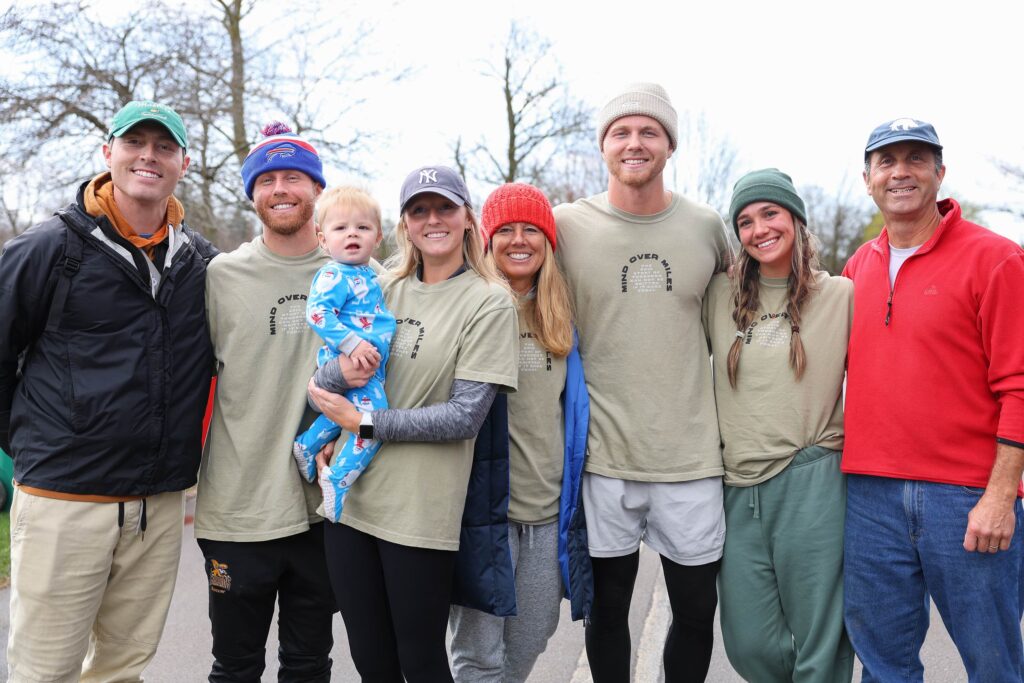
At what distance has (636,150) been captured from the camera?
3250 mm

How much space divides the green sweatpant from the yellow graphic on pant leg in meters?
2.04

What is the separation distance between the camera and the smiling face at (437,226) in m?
2.81

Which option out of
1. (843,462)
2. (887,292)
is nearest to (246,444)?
(843,462)

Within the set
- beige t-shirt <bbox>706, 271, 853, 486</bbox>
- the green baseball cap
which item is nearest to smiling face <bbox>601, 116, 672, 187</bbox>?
beige t-shirt <bbox>706, 271, 853, 486</bbox>

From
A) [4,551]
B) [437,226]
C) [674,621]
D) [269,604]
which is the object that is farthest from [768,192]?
[4,551]

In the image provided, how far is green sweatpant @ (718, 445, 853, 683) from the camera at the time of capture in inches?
118

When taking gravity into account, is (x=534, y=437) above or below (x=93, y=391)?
below

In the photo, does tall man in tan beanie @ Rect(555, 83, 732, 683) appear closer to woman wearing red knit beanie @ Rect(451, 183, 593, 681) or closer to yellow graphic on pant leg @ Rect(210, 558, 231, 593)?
woman wearing red knit beanie @ Rect(451, 183, 593, 681)

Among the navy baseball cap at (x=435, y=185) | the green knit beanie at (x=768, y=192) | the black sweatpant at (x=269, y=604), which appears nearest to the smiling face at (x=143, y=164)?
the navy baseball cap at (x=435, y=185)

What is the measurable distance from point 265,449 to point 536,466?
3.57 ft

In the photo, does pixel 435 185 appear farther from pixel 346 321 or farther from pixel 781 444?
pixel 781 444

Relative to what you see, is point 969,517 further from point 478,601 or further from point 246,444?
point 246,444

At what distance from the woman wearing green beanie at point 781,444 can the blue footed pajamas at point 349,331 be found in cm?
146

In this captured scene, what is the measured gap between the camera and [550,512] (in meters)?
3.05
